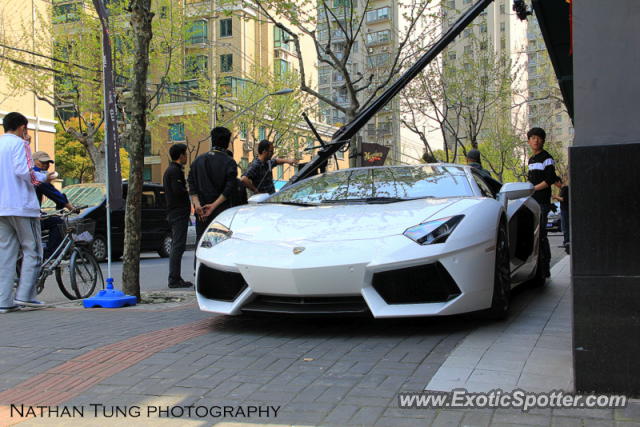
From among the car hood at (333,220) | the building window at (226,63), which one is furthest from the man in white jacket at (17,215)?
the building window at (226,63)

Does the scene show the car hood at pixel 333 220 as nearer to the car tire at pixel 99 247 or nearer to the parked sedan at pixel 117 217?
the parked sedan at pixel 117 217

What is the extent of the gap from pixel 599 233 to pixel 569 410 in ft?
2.69

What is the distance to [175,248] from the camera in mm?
8172

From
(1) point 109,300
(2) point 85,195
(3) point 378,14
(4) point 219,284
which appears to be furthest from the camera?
(3) point 378,14

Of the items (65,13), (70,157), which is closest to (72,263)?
(65,13)

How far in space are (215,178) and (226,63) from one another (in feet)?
128

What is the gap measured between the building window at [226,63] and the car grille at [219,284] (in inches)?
1610

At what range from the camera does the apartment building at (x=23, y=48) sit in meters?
25.4

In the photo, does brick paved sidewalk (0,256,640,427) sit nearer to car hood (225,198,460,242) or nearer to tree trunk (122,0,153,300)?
car hood (225,198,460,242)

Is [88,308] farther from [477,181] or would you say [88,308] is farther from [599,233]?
[599,233]

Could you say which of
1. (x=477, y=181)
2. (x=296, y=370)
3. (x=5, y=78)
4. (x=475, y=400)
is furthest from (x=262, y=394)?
(x=5, y=78)

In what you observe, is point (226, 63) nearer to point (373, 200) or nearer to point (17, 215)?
point (17, 215)

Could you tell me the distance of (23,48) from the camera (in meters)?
25.9

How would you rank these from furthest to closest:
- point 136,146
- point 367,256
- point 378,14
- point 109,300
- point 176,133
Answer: point 378,14 → point 176,133 → point 136,146 → point 109,300 → point 367,256
